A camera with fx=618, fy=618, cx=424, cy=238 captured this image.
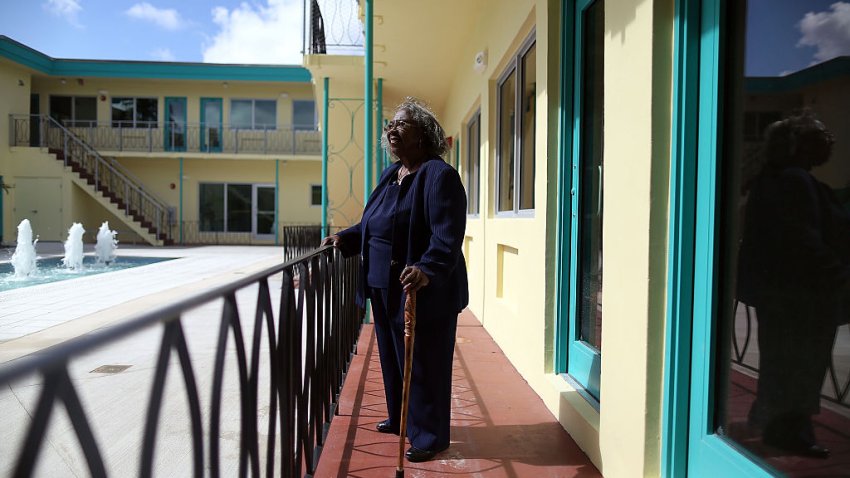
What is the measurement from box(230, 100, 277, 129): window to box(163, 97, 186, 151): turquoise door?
1798 mm

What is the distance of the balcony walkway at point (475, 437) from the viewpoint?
2660 millimetres

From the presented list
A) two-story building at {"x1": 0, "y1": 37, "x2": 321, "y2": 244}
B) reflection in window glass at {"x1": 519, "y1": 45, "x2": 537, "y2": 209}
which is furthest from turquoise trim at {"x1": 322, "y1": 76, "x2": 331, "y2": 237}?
two-story building at {"x1": 0, "y1": 37, "x2": 321, "y2": 244}

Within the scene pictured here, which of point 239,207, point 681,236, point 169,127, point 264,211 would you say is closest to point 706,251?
point 681,236

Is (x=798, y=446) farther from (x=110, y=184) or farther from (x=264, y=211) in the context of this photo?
(x=110, y=184)

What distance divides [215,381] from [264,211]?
22532 mm

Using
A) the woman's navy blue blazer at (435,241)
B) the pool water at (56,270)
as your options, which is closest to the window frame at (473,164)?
the woman's navy blue blazer at (435,241)

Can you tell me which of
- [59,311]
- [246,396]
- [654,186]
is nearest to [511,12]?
[654,186]

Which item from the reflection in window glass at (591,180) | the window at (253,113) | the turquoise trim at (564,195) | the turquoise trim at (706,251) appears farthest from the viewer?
the window at (253,113)

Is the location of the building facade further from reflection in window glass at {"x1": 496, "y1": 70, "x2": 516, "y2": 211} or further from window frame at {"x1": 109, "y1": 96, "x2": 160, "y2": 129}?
window frame at {"x1": 109, "y1": 96, "x2": 160, "y2": 129}

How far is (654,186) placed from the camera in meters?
2.08

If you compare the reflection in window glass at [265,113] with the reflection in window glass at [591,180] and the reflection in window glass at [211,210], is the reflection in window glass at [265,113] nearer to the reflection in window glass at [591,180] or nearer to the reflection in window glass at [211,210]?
the reflection in window glass at [211,210]

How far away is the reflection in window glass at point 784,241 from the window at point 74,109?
986 inches

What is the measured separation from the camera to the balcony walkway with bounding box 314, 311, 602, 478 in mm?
2660

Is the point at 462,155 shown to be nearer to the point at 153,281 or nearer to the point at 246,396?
the point at 153,281
